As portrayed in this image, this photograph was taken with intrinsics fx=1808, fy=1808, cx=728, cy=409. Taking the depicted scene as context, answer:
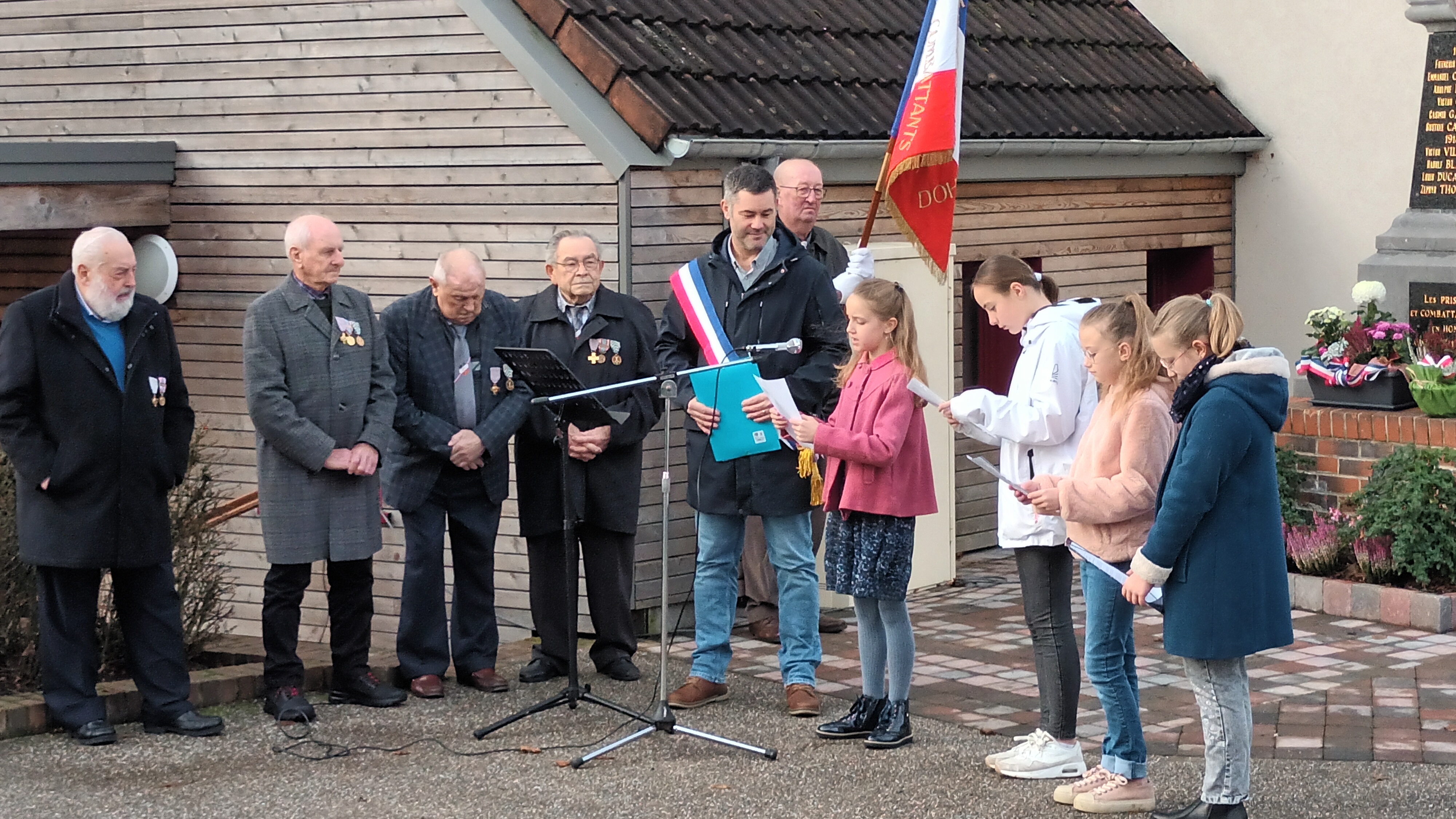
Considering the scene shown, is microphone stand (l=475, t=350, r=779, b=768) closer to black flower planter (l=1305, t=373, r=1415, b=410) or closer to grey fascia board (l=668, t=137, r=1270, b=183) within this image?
grey fascia board (l=668, t=137, r=1270, b=183)

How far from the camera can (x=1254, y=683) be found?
754 cm

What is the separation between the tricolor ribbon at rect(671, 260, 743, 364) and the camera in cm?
719

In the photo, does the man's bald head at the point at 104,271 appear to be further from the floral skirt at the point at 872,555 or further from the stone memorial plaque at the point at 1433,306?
the stone memorial plaque at the point at 1433,306

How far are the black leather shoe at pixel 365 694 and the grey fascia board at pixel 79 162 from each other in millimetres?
4238

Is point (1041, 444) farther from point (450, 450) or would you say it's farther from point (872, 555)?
point (450, 450)

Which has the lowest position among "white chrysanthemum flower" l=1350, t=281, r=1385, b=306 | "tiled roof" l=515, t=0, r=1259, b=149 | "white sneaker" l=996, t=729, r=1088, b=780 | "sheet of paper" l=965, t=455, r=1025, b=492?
"white sneaker" l=996, t=729, r=1088, b=780

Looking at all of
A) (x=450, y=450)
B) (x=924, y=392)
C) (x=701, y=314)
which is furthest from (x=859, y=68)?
(x=924, y=392)

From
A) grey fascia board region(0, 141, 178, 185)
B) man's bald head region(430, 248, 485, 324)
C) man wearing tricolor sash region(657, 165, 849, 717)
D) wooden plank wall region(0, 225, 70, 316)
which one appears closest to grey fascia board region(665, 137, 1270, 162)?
man wearing tricolor sash region(657, 165, 849, 717)

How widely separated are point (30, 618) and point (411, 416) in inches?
69.0

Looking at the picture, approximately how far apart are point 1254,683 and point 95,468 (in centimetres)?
469

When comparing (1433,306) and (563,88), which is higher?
(563,88)

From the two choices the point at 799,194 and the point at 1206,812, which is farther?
the point at 799,194

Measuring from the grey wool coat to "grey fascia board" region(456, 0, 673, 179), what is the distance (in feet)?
6.42

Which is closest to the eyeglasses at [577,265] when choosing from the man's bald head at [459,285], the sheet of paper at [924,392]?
the man's bald head at [459,285]
